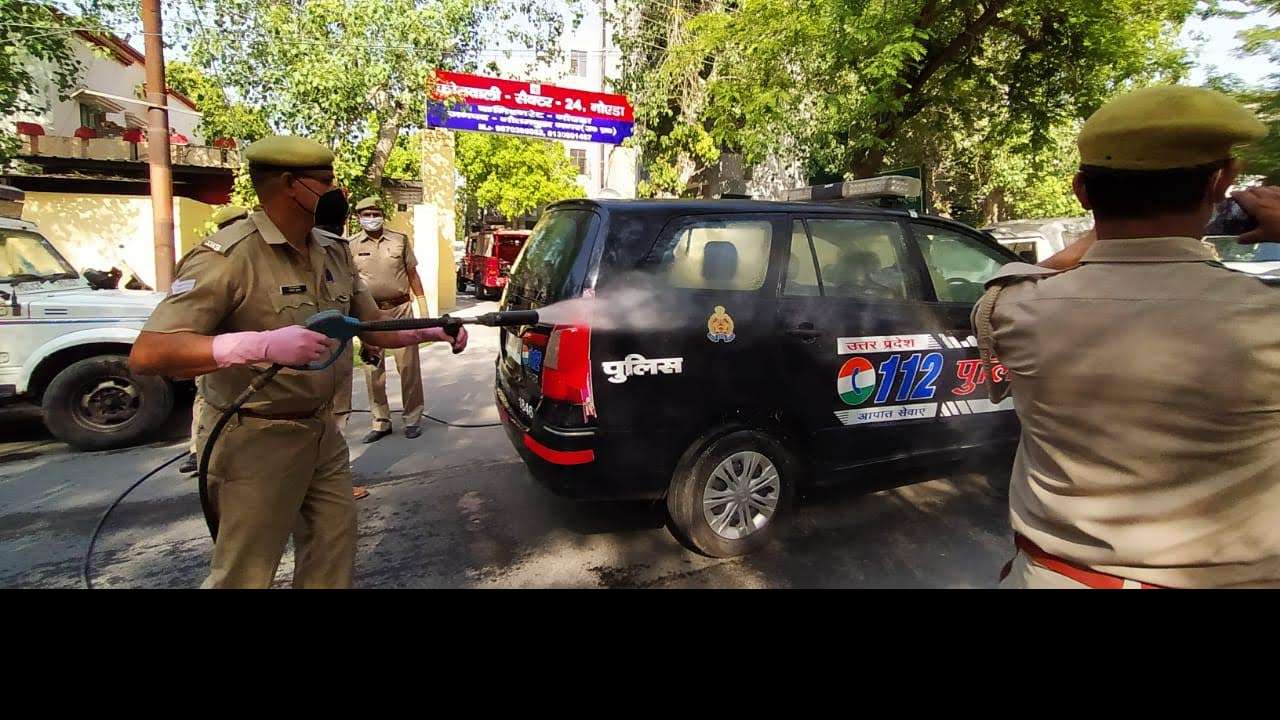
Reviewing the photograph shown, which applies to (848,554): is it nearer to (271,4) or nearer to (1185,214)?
(1185,214)

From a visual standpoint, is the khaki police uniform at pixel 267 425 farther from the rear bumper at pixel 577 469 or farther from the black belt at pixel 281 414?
the rear bumper at pixel 577 469

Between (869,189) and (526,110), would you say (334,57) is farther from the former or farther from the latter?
(869,189)

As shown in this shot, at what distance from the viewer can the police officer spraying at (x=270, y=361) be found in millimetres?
1742

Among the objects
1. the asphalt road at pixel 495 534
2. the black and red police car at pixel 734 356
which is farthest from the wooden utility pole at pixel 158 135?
the black and red police car at pixel 734 356

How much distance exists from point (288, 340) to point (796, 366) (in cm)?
229

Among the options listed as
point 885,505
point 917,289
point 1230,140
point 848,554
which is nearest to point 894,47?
point 917,289

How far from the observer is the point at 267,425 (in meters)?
1.97

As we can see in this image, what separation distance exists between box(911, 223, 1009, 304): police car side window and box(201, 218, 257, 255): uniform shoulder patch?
10.8 ft

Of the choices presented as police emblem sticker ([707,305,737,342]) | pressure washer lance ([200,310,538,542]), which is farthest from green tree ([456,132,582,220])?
pressure washer lance ([200,310,538,542])

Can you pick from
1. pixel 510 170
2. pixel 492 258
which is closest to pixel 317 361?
pixel 492 258

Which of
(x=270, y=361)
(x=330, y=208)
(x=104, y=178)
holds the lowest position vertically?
(x=270, y=361)

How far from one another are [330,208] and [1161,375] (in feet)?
7.48

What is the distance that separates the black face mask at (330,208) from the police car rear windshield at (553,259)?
3.44ft

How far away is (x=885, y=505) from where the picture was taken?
158 inches
